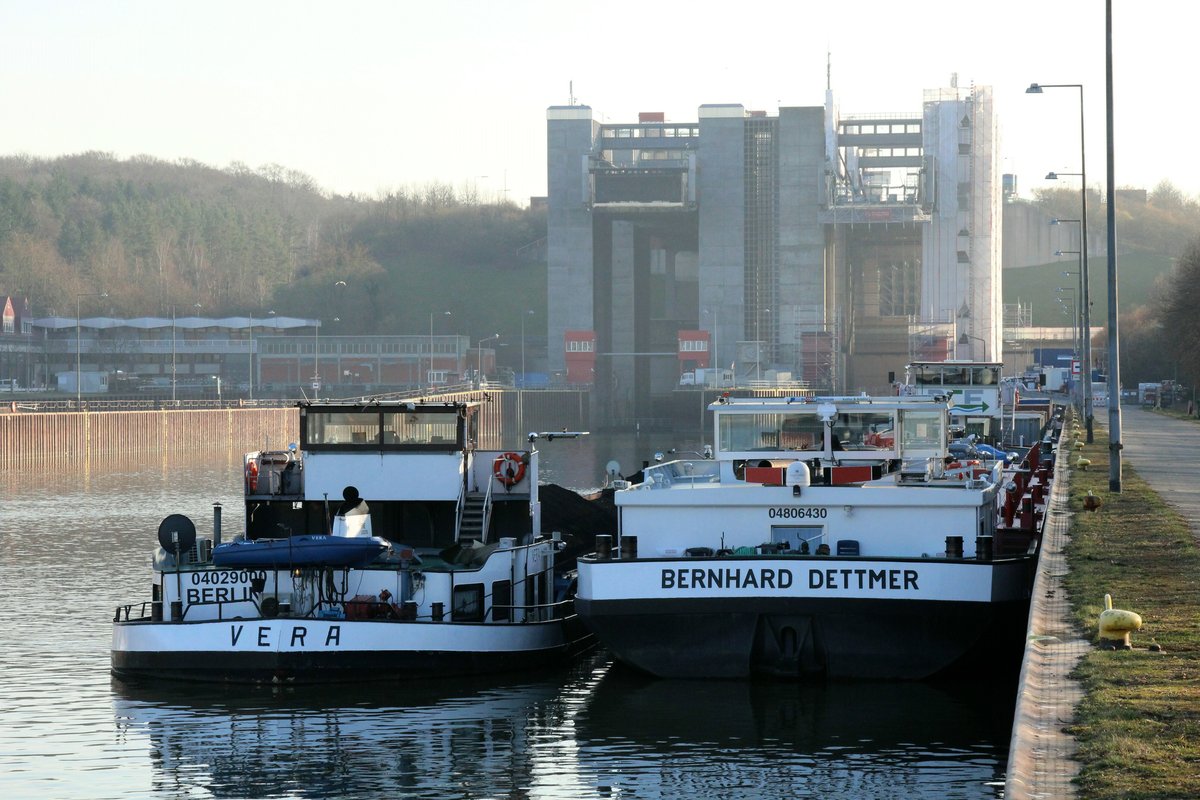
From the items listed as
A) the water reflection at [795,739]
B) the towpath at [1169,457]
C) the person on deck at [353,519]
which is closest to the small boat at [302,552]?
the person on deck at [353,519]

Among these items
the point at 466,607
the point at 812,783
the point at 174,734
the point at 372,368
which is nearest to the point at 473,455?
the point at 466,607

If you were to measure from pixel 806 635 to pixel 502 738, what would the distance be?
4.41m

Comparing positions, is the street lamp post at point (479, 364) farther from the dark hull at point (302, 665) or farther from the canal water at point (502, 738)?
the canal water at point (502, 738)

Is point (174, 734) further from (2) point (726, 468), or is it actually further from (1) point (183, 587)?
(2) point (726, 468)

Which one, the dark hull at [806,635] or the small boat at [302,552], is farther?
the small boat at [302,552]

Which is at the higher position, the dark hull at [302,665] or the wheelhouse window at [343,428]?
the wheelhouse window at [343,428]

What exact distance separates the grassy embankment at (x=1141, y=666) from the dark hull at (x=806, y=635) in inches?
66.8

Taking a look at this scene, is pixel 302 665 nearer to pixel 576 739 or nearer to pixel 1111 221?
pixel 576 739

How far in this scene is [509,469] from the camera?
29.8 metres

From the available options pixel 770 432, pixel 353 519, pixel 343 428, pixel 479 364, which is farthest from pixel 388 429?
pixel 479 364

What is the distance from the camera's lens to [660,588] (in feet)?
75.4

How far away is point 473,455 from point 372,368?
14402 centimetres

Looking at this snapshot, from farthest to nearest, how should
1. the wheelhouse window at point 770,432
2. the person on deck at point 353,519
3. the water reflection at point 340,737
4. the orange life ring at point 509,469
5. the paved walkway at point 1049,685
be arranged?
1. the orange life ring at point 509,469
2. the wheelhouse window at point 770,432
3. the person on deck at point 353,519
4. the water reflection at point 340,737
5. the paved walkway at point 1049,685

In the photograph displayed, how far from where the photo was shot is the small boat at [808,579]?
22.4m
